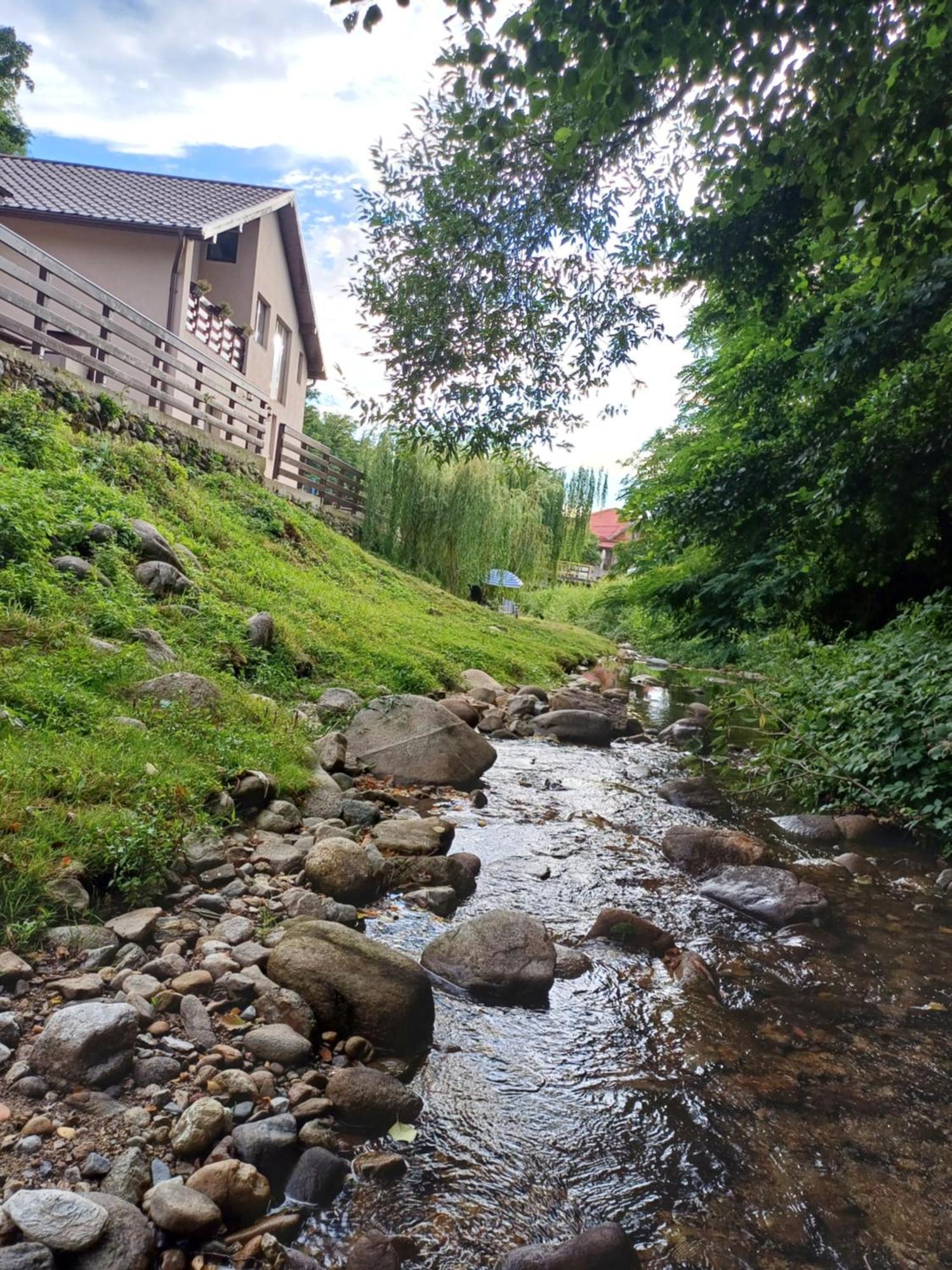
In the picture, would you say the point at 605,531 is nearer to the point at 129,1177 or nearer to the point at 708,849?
the point at 708,849

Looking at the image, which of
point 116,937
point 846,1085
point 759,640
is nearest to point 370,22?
point 116,937

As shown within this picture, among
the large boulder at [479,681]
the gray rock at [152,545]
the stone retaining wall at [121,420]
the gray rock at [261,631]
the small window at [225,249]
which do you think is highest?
the small window at [225,249]

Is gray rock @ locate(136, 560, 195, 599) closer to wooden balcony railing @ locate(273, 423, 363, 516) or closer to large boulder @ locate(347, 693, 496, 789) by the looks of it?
large boulder @ locate(347, 693, 496, 789)

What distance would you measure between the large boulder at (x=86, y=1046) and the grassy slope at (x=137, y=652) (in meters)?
0.61

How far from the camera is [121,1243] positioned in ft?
6.09

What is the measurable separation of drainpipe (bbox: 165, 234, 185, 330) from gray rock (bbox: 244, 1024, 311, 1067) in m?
15.5

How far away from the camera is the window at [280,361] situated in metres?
21.4

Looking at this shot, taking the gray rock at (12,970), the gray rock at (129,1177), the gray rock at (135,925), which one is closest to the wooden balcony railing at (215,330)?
the gray rock at (135,925)

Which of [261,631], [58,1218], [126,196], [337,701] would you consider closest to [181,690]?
[337,701]

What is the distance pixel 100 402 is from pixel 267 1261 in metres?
10.4

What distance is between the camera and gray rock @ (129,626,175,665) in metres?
5.88

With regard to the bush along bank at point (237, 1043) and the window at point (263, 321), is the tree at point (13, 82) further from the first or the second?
the bush along bank at point (237, 1043)

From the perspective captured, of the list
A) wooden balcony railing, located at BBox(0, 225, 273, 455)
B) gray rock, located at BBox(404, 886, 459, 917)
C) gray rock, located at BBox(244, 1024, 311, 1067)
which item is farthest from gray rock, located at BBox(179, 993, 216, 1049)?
wooden balcony railing, located at BBox(0, 225, 273, 455)

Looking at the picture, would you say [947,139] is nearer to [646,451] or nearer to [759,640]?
[759,640]
